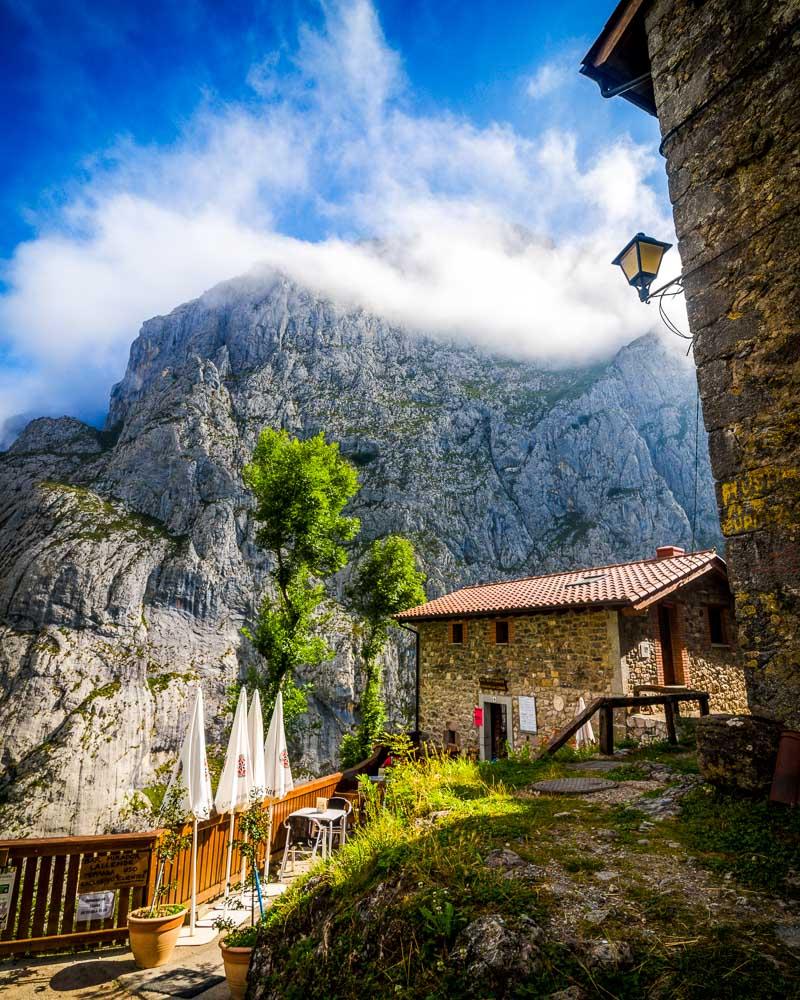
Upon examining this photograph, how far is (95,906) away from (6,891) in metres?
0.99

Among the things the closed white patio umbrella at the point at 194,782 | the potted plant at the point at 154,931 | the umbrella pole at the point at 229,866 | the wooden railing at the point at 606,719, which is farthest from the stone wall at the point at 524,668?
the potted plant at the point at 154,931

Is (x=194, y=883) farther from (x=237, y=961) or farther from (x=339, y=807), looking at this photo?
(x=339, y=807)

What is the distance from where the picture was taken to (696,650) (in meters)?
13.4

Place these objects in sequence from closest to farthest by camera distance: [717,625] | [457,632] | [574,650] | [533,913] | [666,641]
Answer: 1. [533,913]
2. [574,650]
3. [666,641]
4. [717,625]
5. [457,632]

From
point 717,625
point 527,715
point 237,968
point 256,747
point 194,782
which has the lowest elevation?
point 237,968

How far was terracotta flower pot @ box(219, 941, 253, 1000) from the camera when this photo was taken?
4547mm

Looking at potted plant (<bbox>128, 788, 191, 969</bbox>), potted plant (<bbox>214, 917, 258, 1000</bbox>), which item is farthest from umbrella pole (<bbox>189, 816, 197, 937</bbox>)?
potted plant (<bbox>214, 917, 258, 1000</bbox>)

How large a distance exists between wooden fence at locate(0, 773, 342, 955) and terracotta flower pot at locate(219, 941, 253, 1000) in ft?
7.52

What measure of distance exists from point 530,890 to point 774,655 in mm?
2133

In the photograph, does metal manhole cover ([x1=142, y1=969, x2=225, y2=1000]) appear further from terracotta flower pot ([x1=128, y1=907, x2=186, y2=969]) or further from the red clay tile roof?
the red clay tile roof

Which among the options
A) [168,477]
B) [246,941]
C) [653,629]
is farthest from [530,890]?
[168,477]

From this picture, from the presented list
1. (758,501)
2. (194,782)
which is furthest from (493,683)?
(758,501)

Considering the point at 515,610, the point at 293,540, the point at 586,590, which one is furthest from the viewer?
the point at 293,540

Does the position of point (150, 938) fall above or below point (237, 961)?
below
